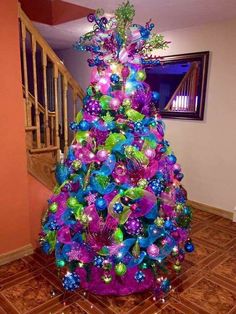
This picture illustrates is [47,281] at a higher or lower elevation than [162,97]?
lower

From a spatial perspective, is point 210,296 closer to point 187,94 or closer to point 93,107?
point 93,107

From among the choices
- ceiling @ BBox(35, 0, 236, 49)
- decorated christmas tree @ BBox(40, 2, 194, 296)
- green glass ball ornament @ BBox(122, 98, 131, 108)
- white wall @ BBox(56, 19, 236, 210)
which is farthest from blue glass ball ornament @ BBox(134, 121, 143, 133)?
white wall @ BBox(56, 19, 236, 210)

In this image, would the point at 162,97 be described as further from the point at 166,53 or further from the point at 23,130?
the point at 23,130

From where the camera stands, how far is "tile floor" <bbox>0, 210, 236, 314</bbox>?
6.07ft

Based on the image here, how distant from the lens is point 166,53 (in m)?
3.79

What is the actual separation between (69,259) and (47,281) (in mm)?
444

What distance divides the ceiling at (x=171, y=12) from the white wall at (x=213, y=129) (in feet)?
0.56

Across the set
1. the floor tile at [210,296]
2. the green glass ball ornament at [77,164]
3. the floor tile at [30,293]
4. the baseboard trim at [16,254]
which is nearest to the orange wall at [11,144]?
the baseboard trim at [16,254]

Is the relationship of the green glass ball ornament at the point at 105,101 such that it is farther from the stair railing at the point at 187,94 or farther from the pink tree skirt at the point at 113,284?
the stair railing at the point at 187,94

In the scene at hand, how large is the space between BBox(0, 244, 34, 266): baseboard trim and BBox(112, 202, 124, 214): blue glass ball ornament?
1.21 meters

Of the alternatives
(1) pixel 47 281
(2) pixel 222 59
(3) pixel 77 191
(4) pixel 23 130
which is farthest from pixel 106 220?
(2) pixel 222 59

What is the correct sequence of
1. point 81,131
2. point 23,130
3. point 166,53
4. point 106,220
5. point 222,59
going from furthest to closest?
point 166,53
point 222,59
point 23,130
point 81,131
point 106,220

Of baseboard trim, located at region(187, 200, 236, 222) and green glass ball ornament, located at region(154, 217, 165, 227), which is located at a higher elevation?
green glass ball ornament, located at region(154, 217, 165, 227)

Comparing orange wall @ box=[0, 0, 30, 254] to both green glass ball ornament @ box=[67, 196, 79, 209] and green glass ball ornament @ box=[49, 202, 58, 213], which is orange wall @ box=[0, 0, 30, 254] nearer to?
green glass ball ornament @ box=[49, 202, 58, 213]
